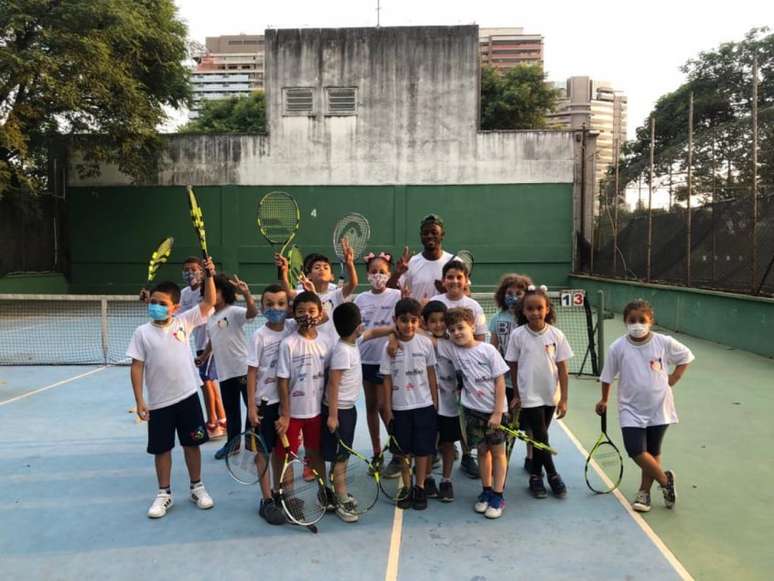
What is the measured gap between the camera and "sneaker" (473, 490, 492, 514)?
385 cm

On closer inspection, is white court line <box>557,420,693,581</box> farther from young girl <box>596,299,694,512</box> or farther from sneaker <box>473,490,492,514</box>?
sneaker <box>473,490,492,514</box>

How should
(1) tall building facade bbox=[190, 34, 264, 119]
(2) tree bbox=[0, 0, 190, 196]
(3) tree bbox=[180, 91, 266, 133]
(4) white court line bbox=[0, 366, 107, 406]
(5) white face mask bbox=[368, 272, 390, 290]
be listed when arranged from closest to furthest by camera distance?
(5) white face mask bbox=[368, 272, 390, 290]
(4) white court line bbox=[0, 366, 107, 406]
(2) tree bbox=[0, 0, 190, 196]
(3) tree bbox=[180, 91, 266, 133]
(1) tall building facade bbox=[190, 34, 264, 119]

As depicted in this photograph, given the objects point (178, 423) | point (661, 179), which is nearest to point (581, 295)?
point (178, 423)

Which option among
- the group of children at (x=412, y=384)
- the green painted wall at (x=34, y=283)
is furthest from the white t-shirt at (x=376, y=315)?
the green painted wall at (x=34, y=283)

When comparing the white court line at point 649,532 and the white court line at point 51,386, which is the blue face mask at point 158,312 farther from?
the white court line at point 51,386

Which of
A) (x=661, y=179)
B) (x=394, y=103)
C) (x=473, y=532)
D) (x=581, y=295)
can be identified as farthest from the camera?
(x=394, y=103)

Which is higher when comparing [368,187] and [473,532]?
[368,187]

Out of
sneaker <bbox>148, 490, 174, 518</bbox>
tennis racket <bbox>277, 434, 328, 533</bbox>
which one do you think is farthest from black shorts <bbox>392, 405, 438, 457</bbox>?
sneaker <bbox>148, 490, 174, 518</bbox>

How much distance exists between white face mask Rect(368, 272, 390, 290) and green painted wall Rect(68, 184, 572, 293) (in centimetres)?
1586

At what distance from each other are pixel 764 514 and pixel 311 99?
18.9m

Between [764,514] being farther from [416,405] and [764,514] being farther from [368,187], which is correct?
[368,187]

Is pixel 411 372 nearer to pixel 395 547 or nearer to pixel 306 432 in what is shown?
pixel 306 432

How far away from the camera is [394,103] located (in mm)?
20328

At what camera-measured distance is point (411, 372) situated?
3900mm
